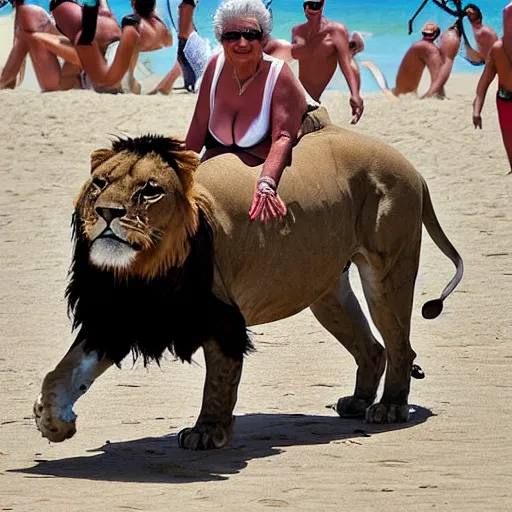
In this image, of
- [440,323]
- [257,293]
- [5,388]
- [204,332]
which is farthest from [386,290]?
[440,323]

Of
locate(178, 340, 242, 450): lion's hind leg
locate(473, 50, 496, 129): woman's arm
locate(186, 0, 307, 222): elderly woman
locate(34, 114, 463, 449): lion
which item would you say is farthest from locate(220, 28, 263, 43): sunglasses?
locate(473, 50, 496, 129): woman's arm

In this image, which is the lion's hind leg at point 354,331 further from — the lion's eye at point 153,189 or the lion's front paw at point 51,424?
the lion's front paw at point 51,424

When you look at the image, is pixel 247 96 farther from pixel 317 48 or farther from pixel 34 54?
pixel 34 54

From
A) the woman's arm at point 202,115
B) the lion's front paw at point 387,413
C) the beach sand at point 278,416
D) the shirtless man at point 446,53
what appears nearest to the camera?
the beach sand at point 278,416

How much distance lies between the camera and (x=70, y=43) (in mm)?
18953

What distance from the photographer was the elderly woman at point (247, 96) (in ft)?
22.6

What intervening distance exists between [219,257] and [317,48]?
9.93 metres

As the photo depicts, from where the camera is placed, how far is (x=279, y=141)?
6828mm

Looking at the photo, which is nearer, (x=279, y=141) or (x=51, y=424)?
(x=51, y=424)

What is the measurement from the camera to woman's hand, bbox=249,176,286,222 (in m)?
6.54

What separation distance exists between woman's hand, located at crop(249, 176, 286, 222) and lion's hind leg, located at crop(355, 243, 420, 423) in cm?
95

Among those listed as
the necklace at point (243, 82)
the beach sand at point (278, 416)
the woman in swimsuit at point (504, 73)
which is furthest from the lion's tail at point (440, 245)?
the woman in swimsuit at point (504, 73)

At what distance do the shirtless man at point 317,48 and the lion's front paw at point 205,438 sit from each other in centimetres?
945

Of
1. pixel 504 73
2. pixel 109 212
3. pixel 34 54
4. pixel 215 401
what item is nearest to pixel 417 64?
pixel 34 54
